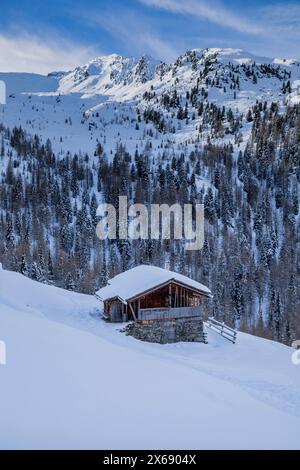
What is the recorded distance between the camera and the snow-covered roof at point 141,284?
81.7 feet

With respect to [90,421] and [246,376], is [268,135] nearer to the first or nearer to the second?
[246,376]

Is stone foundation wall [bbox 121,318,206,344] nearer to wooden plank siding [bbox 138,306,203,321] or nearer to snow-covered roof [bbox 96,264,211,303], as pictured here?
wooden plank siding [bbox 138,306,203,321]

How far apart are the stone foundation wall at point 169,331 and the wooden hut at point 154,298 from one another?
0.34m

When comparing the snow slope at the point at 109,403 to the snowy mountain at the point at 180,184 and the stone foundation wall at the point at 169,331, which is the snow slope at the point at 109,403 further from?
the snowy mountain at the point at 180,184

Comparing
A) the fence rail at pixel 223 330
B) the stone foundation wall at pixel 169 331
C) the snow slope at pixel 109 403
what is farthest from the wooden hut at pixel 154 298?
the snow slope at pixel 109 403

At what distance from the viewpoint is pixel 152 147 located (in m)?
132

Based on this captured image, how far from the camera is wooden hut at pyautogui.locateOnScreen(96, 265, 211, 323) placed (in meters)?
24.9

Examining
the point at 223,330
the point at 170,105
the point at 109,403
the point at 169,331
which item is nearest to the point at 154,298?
the point at 169,331

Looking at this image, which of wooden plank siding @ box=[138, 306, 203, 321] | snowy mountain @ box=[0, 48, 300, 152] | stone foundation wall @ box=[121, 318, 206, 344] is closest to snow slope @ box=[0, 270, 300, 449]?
stone foundation wall @ box=[121, 318, 206, 344]

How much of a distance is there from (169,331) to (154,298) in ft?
7.28

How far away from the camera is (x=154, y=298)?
25.5m

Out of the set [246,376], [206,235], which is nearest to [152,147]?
[206,235]

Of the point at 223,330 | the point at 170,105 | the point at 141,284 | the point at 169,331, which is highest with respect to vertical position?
the point at 170,105

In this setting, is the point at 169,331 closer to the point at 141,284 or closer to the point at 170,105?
the point at 141,284
